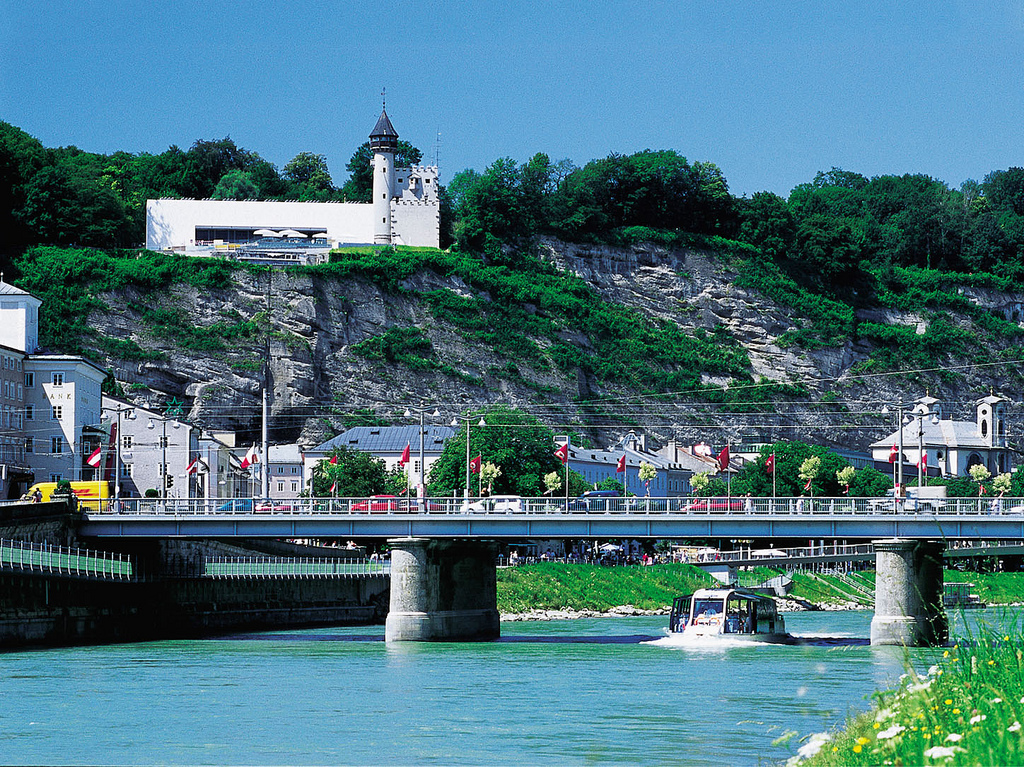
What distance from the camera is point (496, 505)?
70.4 meters

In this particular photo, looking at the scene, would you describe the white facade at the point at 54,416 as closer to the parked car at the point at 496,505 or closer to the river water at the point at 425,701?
the river water at the point at 425,701

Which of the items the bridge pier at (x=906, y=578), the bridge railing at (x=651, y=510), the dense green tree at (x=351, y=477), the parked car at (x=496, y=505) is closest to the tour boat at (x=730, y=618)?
the bridge railing at (x=651, y=510)

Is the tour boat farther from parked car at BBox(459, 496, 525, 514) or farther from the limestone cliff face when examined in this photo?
the limestone cliff face

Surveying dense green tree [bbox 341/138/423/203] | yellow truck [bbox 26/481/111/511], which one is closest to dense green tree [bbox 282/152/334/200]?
dense green tree [bbox 341/138/423/203]

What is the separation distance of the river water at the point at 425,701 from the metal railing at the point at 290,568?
42.9ft

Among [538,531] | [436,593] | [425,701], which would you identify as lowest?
[425,701]

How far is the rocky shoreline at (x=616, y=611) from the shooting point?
9375 cm

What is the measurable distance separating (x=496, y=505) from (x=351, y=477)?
4942 centimetres

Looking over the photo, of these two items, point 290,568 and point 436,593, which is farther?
point 290,568

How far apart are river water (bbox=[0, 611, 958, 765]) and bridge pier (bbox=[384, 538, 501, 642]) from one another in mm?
1910

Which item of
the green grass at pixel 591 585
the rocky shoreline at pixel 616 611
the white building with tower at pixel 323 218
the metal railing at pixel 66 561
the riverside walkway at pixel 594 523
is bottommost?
the rocky shoreline at pixel 616 611

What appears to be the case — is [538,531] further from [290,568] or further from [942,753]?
[942,753]

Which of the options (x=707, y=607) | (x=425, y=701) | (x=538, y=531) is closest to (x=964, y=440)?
(x=707, y=607)

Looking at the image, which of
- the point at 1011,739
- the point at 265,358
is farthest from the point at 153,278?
the point at 1011,739
